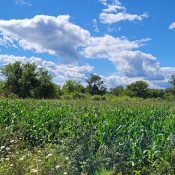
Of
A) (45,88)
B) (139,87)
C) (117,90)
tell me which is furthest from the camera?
(117,90)

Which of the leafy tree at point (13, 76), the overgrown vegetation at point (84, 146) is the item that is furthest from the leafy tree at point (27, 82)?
the overgrown vegetation at point (84, 146)

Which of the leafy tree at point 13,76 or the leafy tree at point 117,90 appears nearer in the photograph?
the leafy tree at point 13,76

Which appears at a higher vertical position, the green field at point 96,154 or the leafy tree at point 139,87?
the leafy tree at point 139,87

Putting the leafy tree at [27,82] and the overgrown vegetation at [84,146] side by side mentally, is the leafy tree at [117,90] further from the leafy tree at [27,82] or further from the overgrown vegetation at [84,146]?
the overgrown vegetation at [84,146]

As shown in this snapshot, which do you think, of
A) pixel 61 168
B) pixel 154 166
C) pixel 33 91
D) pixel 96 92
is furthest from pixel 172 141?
pixel 96 92

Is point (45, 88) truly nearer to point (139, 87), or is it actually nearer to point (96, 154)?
point (139, 87)

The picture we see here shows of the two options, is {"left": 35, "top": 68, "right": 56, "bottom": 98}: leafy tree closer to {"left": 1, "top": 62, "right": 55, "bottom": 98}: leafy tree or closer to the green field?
{"left": 1, "top": 62, "right": 55, "bottom": 98}: leafy tree

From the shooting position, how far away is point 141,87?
10256cm

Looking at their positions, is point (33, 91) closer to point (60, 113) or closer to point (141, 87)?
point (141, 87)

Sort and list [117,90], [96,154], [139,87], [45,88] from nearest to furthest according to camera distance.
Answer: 1. [96,154]
2. [45,88]
3. [139,87]
4. [117,90]

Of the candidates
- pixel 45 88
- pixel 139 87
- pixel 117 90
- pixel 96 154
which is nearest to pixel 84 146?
pixel 96 154

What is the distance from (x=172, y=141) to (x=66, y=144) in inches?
92.9

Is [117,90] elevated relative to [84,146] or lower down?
elevated

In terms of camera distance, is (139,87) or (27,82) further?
(139,87)
